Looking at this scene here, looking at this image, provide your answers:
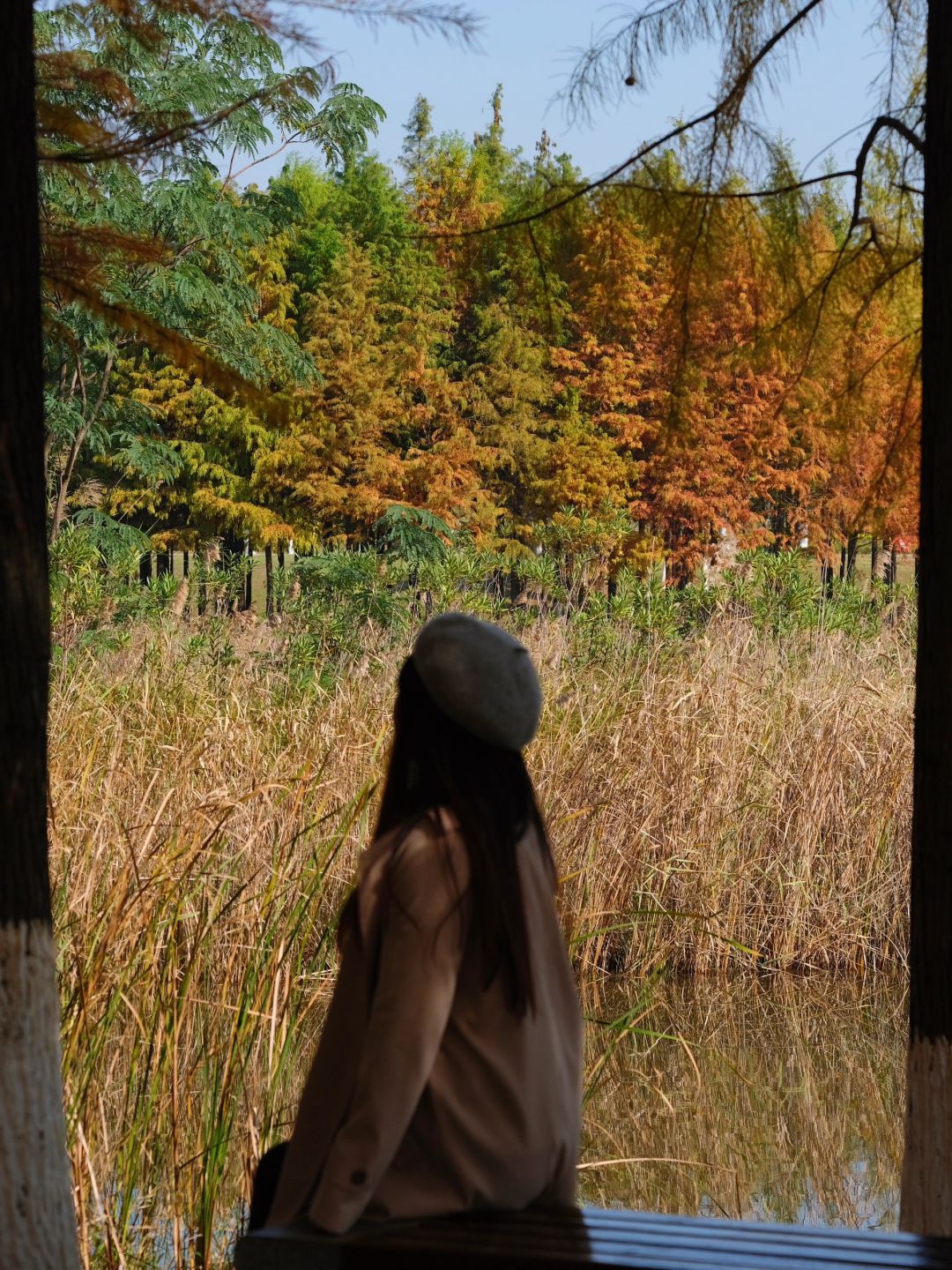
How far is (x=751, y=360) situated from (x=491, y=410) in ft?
67.0

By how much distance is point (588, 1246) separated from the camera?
1.86 meters

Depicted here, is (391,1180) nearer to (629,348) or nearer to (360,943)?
(360,943)

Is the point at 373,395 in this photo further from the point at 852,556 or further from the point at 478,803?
the point at 478,803

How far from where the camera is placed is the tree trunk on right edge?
2416mm

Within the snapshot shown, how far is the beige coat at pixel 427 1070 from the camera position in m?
1.77

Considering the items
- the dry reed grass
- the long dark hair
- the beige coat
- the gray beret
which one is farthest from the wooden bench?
the dry reed grass

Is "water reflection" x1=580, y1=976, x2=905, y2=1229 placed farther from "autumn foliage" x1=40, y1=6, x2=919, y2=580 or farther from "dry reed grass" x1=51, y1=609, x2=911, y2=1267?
"autumn foliage" x1=40, y1=6, x2=919, y2=580

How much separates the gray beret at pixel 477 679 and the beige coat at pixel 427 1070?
0.45ft

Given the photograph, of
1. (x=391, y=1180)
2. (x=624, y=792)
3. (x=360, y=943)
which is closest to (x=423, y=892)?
(x=360, y=943)

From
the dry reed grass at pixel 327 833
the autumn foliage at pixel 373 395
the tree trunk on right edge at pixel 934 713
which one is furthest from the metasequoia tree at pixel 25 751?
the autumn foliage at pixel 373 395

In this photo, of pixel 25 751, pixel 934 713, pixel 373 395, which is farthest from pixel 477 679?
pixel 373 395

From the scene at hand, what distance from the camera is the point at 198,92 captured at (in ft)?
46.9

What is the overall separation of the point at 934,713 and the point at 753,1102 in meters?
3.45

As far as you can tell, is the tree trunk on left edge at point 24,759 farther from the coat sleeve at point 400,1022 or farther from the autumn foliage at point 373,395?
the autumn foliage at point 373,395
